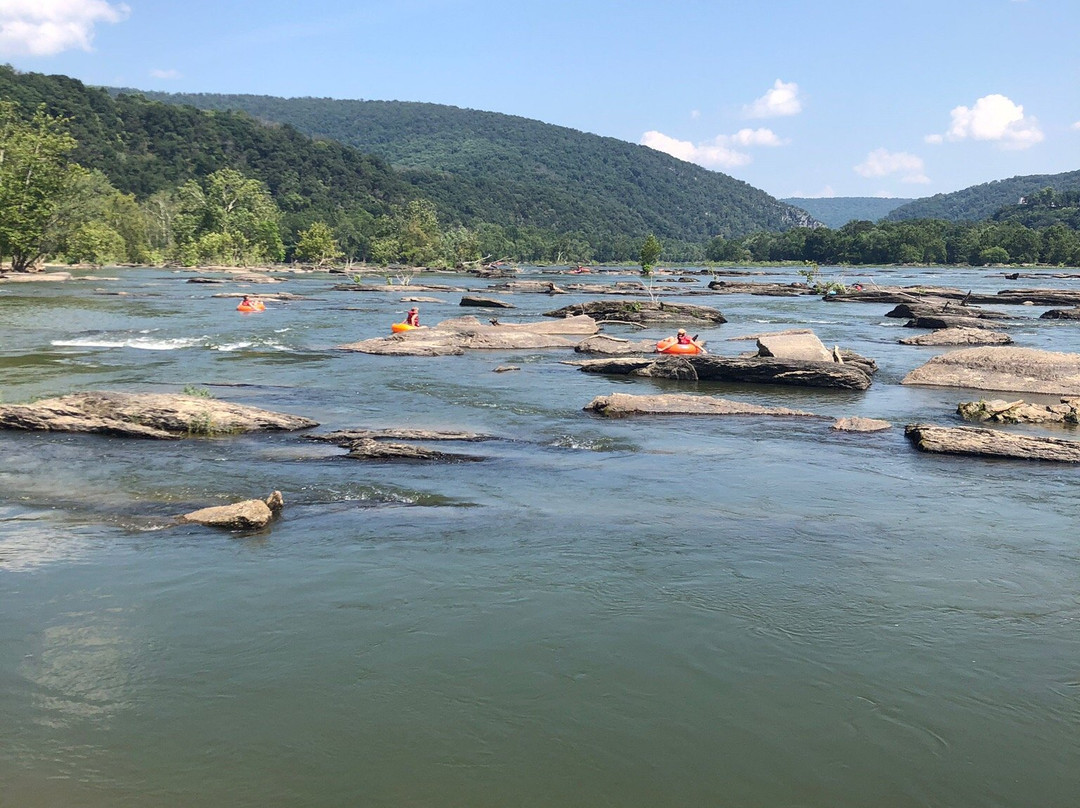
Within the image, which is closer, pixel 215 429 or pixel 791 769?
pixel 791 769

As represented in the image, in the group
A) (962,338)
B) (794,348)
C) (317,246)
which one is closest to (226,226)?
(317,246)

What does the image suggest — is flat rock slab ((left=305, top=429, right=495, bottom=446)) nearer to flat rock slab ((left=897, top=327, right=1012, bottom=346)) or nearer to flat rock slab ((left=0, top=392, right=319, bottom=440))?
flat rock slab ((left=0, top=392, right=319, bottom=440))

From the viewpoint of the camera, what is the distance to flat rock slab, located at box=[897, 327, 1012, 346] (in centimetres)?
3653

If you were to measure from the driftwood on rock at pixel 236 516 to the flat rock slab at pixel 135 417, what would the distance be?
5533 millimetres

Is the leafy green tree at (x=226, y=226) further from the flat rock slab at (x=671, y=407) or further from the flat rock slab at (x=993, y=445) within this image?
the flat rock slab at (x=993, y=445)

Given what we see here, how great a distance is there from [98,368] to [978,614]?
25045 millimetres

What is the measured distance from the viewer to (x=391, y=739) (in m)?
6.71

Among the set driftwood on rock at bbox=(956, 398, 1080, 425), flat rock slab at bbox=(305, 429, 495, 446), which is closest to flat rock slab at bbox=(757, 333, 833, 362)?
driftwood on rock at bbox=(956, 398, 1080, 425)

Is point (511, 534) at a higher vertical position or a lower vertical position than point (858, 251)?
lower

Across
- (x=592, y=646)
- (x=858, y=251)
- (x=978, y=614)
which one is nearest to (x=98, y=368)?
(x=592, y=646)

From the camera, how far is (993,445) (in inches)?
647

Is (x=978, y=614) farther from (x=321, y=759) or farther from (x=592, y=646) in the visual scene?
(x=321, y=759)

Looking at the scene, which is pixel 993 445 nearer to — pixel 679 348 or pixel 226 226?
pixel 679 348

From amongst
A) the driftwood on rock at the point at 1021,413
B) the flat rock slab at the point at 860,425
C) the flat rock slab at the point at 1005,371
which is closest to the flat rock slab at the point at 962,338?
the flat rock slab at the point at 1005,371
